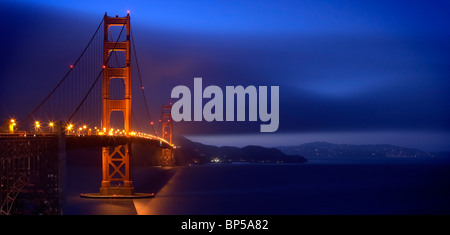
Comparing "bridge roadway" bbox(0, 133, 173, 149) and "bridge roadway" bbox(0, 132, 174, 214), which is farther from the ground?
"bridge roadway" bbox(0, 133, 173, 149)

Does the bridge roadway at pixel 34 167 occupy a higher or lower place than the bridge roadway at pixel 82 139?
lower

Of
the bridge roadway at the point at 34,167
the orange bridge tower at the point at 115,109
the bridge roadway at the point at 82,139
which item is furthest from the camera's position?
the orange bridge tower at the point at 115,109

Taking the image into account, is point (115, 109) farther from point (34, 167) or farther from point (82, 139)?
point (34, 167)

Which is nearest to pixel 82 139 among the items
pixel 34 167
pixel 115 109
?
pixel 34 167

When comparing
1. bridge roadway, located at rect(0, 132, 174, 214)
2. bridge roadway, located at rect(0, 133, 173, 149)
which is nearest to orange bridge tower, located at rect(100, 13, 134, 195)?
bridge roadway, located at rect(0, 133, 173, 149)

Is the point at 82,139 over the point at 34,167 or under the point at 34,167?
over

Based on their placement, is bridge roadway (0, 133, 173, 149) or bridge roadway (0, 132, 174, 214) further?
bridge roadway (0, 133, 173, 149)

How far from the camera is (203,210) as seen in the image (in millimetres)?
47281

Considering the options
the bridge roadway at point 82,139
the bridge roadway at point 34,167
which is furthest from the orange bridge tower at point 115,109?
the bridge roadway at point 34,167

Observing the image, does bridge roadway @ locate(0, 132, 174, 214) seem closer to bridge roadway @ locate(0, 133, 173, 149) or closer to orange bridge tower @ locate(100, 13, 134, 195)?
bridge roadway @ locate(0, 133, 173, 149)

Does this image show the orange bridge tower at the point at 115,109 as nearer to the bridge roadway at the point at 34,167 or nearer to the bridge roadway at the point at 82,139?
the bridge roadway at the point at 82,139

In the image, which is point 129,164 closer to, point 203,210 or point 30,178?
point 203,210
